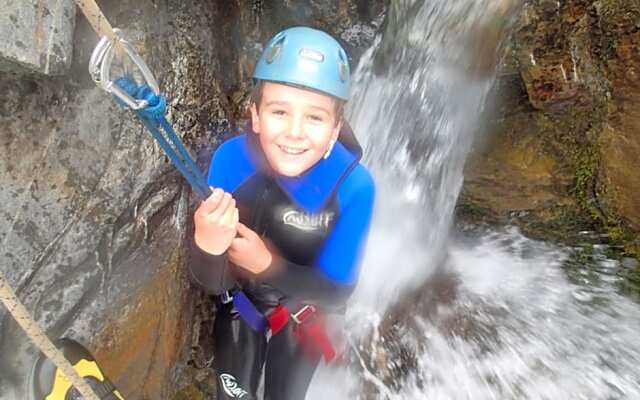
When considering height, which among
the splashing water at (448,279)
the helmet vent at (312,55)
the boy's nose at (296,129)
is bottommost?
the splashing water at (448,279)

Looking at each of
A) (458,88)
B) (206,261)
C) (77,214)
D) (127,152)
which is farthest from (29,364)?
(458,88)

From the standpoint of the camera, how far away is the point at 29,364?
1.97m

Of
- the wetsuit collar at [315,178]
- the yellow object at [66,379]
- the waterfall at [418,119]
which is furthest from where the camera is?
the waterfall at [418,119]

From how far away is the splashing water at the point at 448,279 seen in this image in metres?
3.39

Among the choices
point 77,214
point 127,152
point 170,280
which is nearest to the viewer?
point 77,214

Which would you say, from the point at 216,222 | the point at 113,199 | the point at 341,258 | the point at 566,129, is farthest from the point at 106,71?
the point at 566,129

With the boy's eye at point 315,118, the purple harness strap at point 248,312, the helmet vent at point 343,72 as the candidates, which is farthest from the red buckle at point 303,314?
the helmet vent at point 343,72

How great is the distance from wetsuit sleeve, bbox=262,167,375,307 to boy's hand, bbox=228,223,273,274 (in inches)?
5.0

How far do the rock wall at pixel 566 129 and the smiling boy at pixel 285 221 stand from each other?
1609 millimetres

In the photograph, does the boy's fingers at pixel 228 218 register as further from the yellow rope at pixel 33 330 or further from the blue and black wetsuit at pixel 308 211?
the yellow rope at pixel 33 330

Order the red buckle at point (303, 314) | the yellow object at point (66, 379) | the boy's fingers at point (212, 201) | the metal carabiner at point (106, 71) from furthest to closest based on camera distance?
the red buckle at point (303, 314), the yellow object at point (66, 379), the boy's fingers at point (212, 201), the metal carabiner at point (106, 71)

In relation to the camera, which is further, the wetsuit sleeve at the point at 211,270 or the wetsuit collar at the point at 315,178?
the wetsuit collar at the point at 315,178

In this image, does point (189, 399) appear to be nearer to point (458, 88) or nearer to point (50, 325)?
point (50, 325)

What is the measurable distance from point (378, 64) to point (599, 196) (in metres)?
1.95
